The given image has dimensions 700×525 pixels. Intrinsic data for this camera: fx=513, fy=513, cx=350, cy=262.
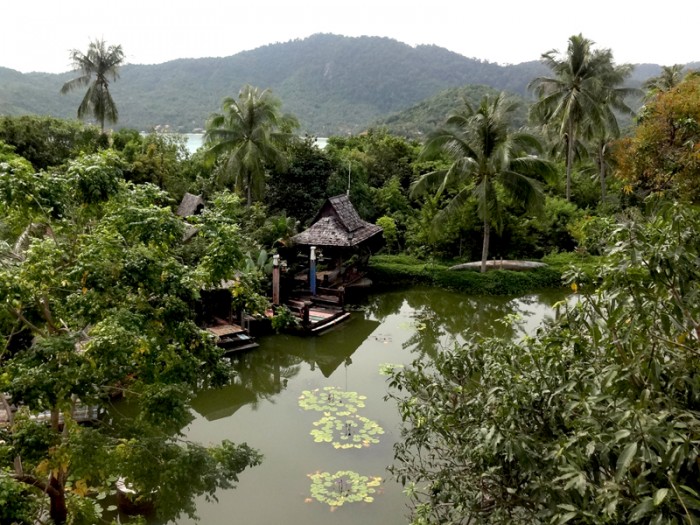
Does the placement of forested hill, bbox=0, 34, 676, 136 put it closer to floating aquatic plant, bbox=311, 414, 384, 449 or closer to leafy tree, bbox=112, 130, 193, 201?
leafy tree, bbox=112, 130, 193, 201

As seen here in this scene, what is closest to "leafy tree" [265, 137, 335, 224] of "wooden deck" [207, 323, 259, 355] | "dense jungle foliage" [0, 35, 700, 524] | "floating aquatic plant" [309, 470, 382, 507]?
"wooden deck" [207, 323, 259, 355]

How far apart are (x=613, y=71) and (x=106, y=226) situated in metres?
23.9

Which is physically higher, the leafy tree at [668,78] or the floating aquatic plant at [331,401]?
the leafy tree at [668,78]

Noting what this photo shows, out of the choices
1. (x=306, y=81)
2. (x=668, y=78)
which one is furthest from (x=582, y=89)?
(x=306, y=81)

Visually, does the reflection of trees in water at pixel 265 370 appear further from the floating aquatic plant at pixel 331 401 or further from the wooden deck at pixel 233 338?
the floating aquatic plant at pixel 331 401

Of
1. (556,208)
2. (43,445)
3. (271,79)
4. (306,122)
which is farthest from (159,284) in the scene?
(271,79)

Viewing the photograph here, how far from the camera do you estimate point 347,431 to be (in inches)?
322

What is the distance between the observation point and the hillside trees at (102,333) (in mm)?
3814

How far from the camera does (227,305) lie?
1234 centimetres

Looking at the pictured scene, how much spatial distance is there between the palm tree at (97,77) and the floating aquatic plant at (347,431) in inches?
892

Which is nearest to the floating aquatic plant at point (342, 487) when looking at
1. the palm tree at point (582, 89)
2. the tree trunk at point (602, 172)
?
the palm tree at point (582, 89)

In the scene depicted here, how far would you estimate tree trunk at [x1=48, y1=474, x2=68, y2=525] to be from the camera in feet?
15.7

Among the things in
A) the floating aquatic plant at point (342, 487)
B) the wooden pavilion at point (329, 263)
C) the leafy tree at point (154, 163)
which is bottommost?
the floating aquatic plant at point (342, 487)

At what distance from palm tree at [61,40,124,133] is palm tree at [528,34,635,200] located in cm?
2034
